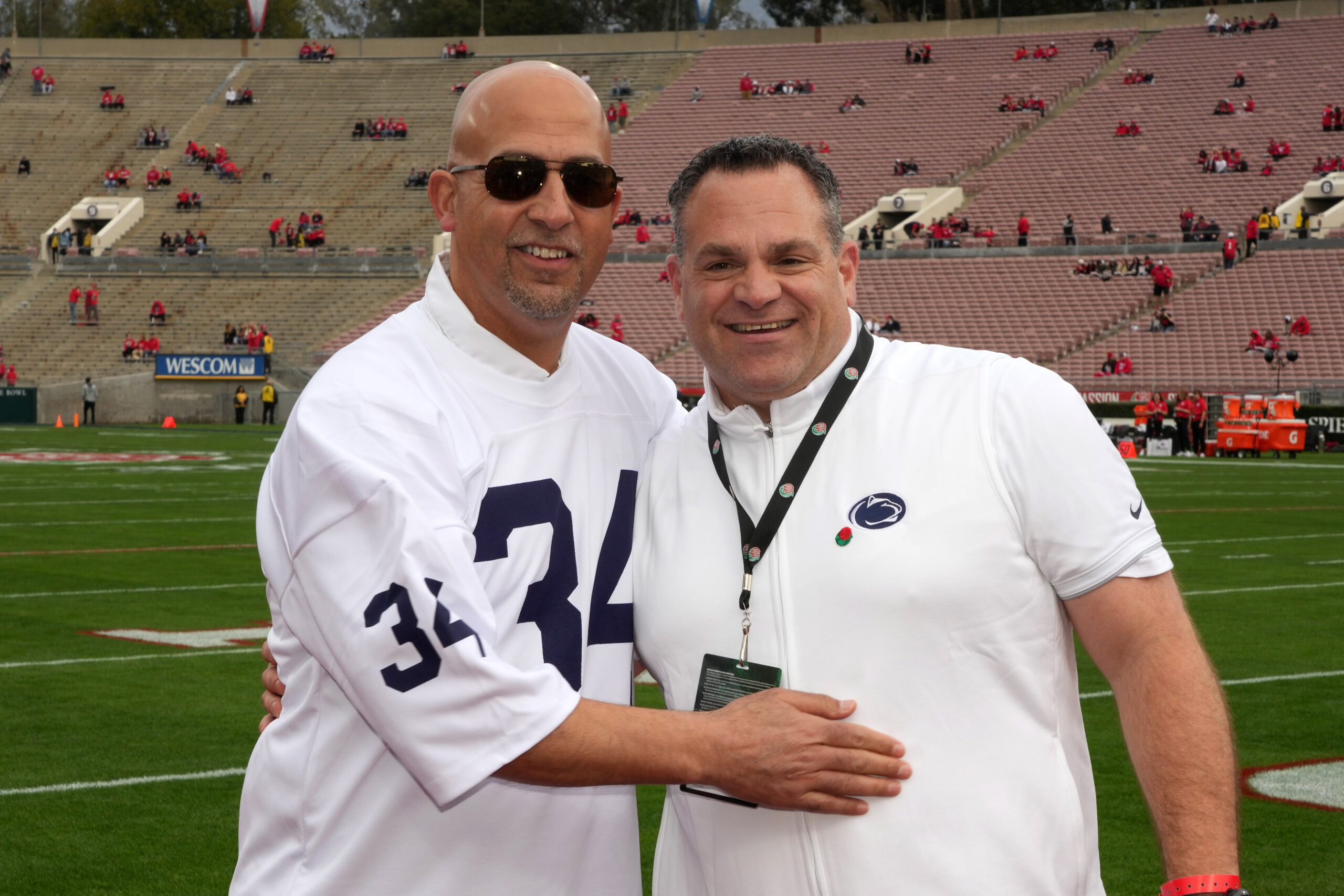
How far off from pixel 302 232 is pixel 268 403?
11264mm

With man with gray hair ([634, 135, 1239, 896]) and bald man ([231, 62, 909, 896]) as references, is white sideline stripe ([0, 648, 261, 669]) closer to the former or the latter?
bald man ([231, 62, 909, 896])

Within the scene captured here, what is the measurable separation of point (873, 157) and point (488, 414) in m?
47.6

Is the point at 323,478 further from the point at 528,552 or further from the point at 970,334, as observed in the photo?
the point at 970,334

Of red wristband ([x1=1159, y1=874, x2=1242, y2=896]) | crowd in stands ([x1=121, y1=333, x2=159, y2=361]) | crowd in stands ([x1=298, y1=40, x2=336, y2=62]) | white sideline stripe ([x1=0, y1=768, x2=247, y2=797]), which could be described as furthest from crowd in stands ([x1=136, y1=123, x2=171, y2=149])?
red wristband ([x1=1159, y1=874, x2=1242, y2=896])

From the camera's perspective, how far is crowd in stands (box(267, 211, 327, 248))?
49.7m

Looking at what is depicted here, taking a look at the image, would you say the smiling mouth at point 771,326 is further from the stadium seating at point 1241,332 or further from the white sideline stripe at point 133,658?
the stadium seating at point 1241,332

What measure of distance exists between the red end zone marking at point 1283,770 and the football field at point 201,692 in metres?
0.02

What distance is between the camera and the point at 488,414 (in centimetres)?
282

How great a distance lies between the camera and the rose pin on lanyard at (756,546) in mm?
2605

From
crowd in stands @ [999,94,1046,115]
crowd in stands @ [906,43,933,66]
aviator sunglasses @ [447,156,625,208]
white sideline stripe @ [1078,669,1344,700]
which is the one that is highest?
crowd in stands @ [906,43,933,66]

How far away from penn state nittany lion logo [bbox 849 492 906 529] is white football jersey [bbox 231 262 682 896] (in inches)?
20.7

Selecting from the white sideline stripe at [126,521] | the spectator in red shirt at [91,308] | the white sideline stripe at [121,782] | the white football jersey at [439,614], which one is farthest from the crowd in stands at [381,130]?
the white football jersey at [439,614]

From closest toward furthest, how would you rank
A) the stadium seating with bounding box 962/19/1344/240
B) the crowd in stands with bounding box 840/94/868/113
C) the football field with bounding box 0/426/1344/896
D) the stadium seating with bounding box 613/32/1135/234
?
the football field with bounding box 0/426/1344/896, the stadium seating with bounding box 962/19/1344/240, the stadium seating with bounding box 613/32/1135/234, the crowd in stands with bounding box 840/94/868/113

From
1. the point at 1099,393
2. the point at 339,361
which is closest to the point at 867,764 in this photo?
the point at 339,361
